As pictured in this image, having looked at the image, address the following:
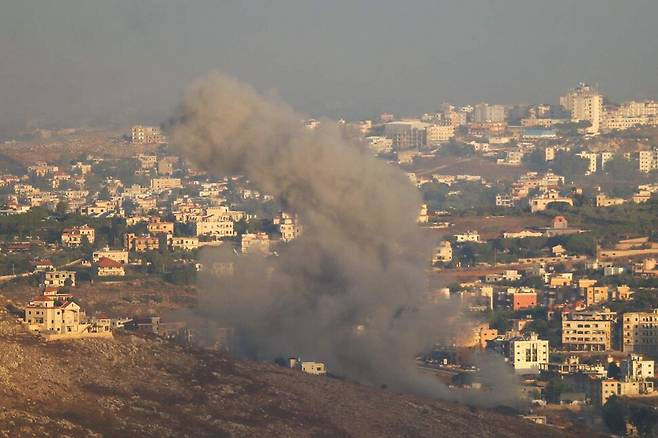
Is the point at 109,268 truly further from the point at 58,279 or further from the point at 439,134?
the point at 439,134

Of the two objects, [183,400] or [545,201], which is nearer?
[183,400]

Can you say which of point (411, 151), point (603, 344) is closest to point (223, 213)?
point (603, 344)

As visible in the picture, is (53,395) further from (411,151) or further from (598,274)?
(411,151)

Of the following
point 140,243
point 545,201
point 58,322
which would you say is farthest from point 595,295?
point 545,201

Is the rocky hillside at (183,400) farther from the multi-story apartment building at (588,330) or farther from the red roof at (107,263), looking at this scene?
the red roof at (107,263)

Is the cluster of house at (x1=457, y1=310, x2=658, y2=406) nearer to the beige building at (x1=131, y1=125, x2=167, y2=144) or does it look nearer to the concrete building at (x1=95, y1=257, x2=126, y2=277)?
the concrete building at (x1=95, y1=257, x2=126, y2=277)

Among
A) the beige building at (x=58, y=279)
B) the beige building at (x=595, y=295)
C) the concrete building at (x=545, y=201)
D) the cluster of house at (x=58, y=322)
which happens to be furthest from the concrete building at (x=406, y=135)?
the cluster of house at (x=58, y=322)
